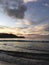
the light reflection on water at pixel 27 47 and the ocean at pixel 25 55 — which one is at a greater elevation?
the light reflection on water at pixel 27 47

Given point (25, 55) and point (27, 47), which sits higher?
point (27, 47)

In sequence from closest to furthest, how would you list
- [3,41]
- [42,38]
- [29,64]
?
1. [29,64]
2. [42,38]
3. [3,41]

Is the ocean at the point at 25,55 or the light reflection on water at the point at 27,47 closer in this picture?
the ocean at the point at 25,55

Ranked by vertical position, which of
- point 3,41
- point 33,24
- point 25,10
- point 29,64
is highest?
point 25,10

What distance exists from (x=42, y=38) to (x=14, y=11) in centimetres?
143

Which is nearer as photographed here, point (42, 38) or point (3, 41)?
point (42, 38)

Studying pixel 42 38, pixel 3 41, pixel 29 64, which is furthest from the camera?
pixel 3 41

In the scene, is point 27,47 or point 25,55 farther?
point 27,47

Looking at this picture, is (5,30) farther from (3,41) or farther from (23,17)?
(3,41)

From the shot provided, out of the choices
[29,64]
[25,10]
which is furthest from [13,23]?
[29,64]

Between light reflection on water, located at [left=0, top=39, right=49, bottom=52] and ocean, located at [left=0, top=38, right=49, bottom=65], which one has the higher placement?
light reflection on water, located at [left=0, top=39, right=49, bottom=52]

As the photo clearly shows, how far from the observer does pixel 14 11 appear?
688cm

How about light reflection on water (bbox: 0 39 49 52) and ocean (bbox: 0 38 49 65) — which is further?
light reflection on water (bbox: 0 39 49 52)

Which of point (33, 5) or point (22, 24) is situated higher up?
point (33, 5)
